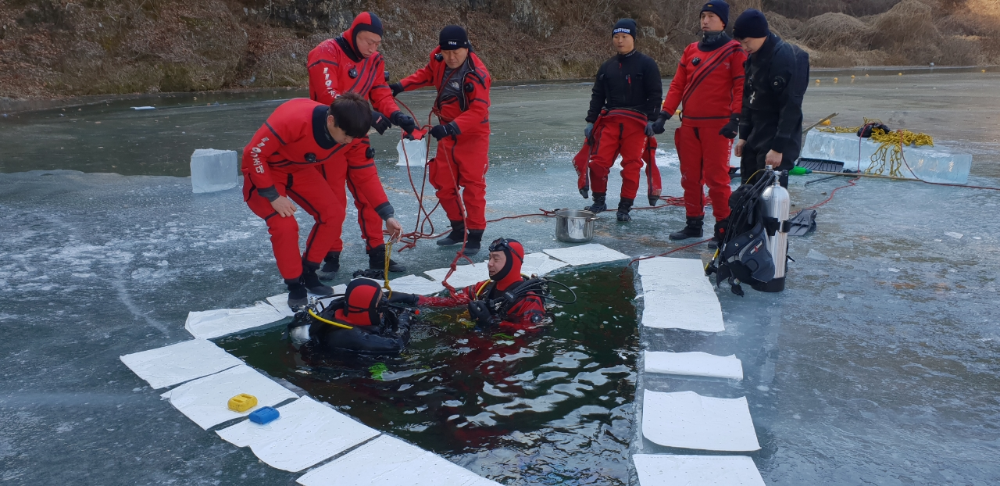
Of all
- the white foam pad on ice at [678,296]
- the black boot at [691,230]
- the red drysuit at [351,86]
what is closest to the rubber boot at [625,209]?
the black boot at [691,230]

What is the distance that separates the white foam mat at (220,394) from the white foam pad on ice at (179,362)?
87mm

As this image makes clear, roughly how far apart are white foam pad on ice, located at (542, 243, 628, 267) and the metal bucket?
0.61 ft

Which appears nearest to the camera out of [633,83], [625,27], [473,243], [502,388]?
[502,388]

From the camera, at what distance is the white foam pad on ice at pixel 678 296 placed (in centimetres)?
402

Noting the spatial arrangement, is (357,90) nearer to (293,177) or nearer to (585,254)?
(293,177)

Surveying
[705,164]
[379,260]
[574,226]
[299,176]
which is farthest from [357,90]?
[705,164]

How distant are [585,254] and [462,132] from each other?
1347mm

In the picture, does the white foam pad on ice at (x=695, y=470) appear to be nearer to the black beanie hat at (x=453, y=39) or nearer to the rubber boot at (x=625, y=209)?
the black beanie hat at (x=453, y=39)

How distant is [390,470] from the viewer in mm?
2586

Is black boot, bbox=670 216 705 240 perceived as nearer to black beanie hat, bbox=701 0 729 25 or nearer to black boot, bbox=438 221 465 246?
black beanie hat, bbox=701 0 729 25

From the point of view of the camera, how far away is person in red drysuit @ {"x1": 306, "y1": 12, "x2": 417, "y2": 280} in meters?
4.83

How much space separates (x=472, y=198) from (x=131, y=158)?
5.92m

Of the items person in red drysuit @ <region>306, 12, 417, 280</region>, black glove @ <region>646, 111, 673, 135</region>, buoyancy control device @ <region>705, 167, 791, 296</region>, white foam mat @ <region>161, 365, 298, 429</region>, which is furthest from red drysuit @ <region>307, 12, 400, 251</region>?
buoyancy control device @ <region>705, 167, 791, 296</region>

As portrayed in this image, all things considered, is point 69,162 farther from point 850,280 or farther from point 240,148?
point 850,280
